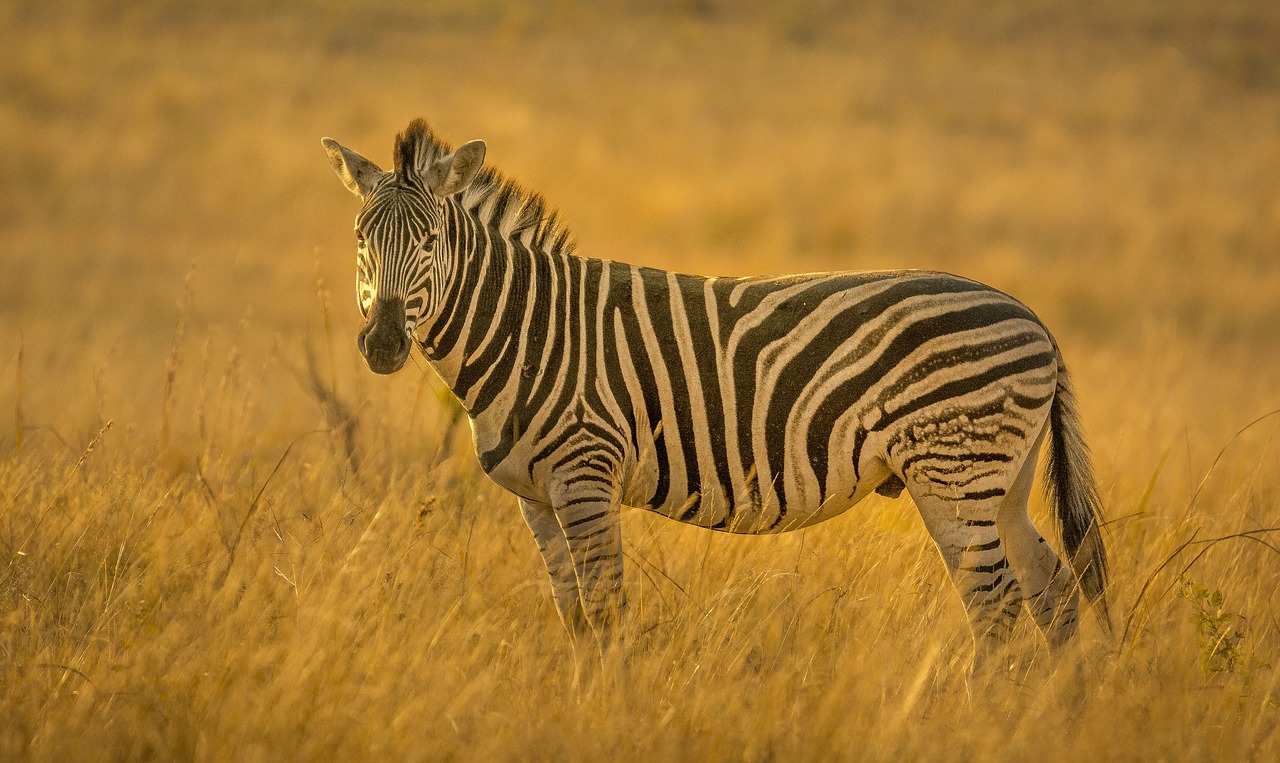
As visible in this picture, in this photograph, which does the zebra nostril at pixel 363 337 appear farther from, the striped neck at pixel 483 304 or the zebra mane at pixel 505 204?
the zebra mane at pixel 505 204

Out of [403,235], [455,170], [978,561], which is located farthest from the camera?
[455,170]

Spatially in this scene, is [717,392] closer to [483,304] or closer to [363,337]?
[483,304]

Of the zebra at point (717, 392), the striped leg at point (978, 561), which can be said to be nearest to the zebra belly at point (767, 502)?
the zebra at point (717, 392)

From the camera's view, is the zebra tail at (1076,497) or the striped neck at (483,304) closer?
the striped neck at (483,304)

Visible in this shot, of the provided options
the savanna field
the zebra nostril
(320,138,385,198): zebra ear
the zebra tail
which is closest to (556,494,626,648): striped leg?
the savanna field

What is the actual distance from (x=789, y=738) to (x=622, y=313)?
182cm

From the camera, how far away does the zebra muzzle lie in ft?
14.6

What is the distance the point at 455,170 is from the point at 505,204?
36cm

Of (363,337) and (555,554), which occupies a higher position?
(363,337)

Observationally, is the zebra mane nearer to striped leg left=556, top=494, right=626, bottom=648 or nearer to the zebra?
the zebra

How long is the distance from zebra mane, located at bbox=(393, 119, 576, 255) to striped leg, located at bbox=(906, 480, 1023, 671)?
183cm

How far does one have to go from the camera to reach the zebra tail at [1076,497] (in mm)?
5086

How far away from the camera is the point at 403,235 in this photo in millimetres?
4621

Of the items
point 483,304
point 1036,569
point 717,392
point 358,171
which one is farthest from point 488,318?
point 1036,569
